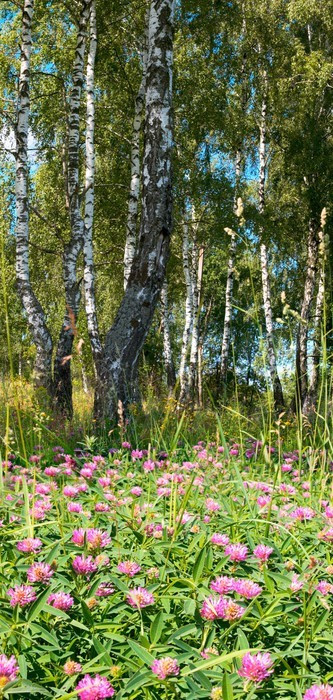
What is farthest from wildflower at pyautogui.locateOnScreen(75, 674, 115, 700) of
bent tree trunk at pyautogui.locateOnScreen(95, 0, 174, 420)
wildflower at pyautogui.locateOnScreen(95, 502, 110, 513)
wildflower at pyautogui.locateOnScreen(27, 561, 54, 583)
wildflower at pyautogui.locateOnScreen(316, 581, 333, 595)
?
bent tree trunk at pyautogui.locateOnScreen(95, 0, 174, 420)

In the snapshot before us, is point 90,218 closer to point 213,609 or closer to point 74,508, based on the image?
point 74,508

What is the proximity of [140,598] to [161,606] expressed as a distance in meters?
0.21

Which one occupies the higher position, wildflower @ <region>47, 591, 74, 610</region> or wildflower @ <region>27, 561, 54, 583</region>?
wildflower @ <region>27, 561, 54, 583</region>

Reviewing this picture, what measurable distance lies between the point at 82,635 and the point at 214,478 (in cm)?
170

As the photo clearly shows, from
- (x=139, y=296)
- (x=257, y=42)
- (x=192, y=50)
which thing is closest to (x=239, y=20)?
(x=192, y=50)

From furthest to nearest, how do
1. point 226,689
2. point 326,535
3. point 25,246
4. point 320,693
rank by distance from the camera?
1. point 25,246
2. point 326,535
3. point 320,693
4. point 226,689

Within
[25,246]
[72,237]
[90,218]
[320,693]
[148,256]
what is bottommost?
[320,693]

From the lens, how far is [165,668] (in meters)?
1.33

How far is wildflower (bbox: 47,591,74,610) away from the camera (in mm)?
1532

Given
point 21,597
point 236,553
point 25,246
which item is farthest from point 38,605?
point 25,246

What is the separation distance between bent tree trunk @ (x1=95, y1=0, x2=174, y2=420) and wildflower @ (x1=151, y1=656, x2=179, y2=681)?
4734 millimetres

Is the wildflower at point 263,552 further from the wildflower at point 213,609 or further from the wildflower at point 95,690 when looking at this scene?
the wildflower at point 95,690

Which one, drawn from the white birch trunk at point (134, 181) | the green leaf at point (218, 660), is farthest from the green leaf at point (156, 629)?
the white birch trunk at point (134, 181)

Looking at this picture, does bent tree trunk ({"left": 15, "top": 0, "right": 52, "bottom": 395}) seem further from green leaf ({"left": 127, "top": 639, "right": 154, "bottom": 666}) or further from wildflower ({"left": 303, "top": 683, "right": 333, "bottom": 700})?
wildflower ({"left": 303, "top": 683, "right": 333, "bottom": 700})
